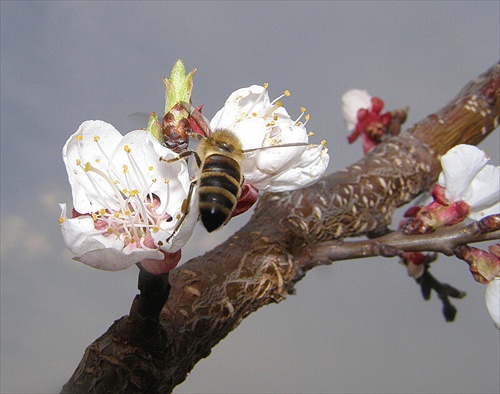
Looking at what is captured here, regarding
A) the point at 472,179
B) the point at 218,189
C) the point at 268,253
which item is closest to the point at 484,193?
the point at 472,179

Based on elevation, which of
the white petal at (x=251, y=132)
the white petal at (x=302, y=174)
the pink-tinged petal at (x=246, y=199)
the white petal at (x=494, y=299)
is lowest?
the white petal at (x=494, y=299)

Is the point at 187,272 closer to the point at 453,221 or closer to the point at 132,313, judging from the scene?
the point at 132,313

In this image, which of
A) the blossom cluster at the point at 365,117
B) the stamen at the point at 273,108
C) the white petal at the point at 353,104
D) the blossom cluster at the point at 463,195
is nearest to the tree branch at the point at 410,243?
the blossom cluster at the point at 463,195

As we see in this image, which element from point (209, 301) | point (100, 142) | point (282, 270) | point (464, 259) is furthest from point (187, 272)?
point (464, 259)

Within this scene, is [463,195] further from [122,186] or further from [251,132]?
[122,186]

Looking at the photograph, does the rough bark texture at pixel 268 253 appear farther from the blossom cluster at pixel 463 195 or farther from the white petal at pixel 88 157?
the blossom cluster at pixel 463 195

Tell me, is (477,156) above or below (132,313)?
above

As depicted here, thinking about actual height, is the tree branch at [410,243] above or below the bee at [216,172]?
below
